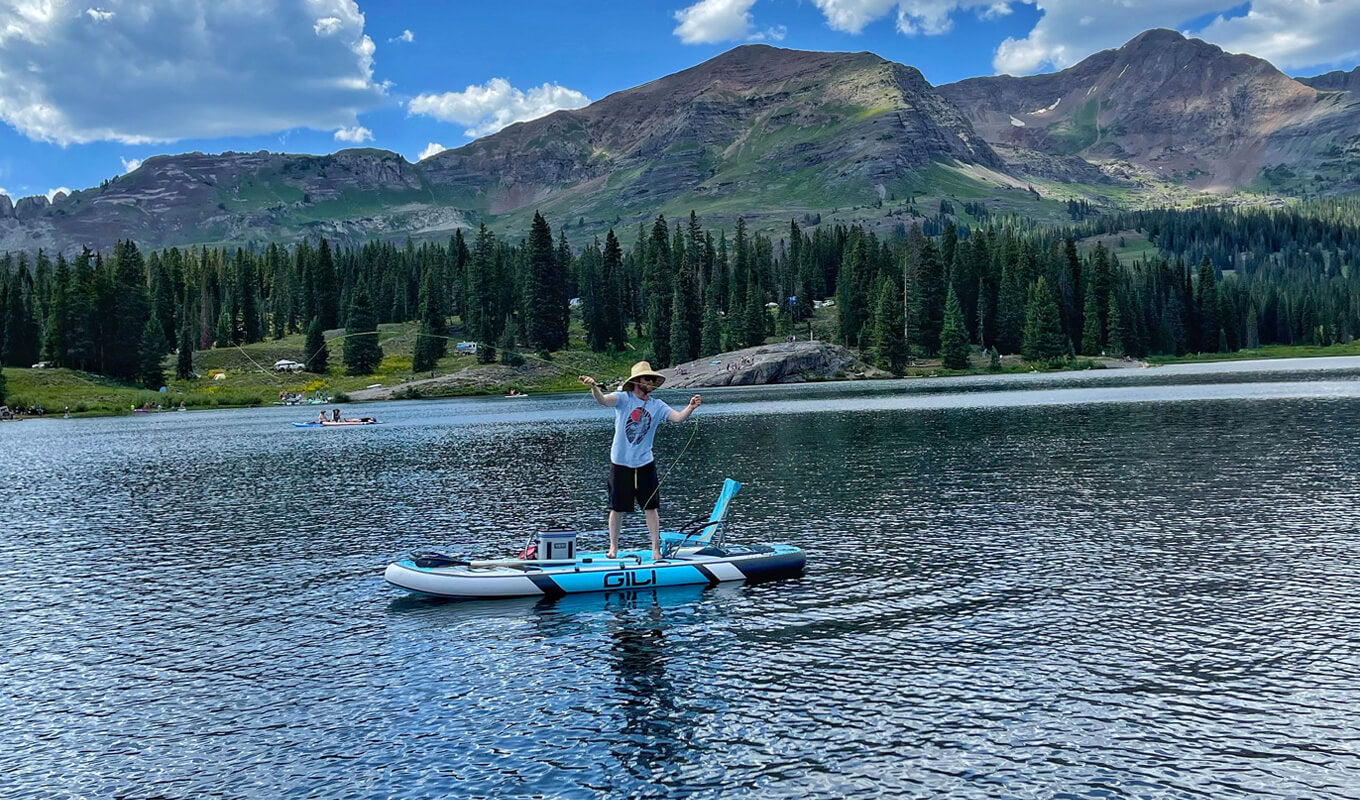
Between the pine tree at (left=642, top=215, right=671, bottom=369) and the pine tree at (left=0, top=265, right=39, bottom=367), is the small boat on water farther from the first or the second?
the pine tree at (left=0, top=265, right=39, bottom=367)

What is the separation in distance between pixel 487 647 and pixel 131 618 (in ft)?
38.0

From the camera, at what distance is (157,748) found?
16.5 m

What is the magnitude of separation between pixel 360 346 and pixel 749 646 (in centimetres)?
16614

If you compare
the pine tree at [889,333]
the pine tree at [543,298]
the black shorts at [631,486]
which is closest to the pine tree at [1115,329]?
the pine tree at [889,333]

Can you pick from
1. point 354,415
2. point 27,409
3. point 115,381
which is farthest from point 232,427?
point 115,381

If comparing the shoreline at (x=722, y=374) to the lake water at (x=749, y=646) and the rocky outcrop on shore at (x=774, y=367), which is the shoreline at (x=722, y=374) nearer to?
the rocky outcrop on shore at (x=774, y=367)

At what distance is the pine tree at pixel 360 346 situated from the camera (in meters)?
174

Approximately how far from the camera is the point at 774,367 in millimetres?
167625

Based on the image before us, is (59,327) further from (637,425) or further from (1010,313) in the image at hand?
(1010,313)

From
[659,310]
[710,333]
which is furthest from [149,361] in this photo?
[710,333]

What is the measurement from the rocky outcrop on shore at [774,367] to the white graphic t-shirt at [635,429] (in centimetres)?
13954

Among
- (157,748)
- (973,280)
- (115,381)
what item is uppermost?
(973,280)

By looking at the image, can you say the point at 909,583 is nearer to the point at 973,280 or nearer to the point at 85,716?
the point at 85,716

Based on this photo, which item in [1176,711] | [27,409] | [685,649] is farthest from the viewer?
[27,409]
